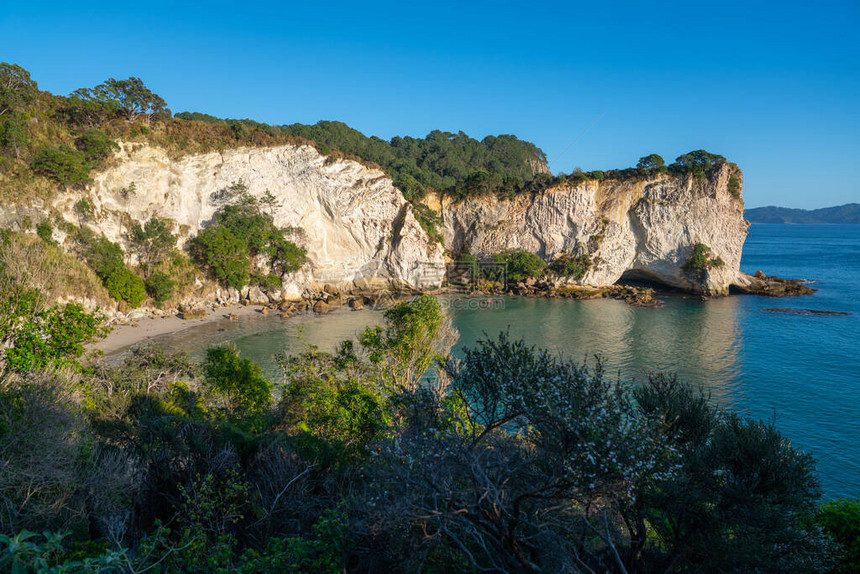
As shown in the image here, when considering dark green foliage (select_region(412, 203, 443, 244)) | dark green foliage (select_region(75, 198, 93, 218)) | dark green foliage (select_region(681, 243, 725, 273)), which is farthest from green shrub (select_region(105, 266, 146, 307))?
dark green foliage (select_region(681, 243, 725, 273))

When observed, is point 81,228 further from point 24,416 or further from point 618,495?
point 618,495

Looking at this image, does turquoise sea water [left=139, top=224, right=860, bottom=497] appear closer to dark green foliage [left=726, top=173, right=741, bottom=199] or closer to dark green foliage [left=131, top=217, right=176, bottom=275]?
dark green foliage [left=131, top=217, right=176, bottom=275]

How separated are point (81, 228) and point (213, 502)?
96.4 ft

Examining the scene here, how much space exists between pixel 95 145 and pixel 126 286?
9.33m

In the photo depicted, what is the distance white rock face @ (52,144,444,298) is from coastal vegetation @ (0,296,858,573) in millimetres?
25935

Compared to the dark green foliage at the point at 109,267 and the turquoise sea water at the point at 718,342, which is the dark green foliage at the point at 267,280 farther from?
the dark green foliage at the point at 109,267

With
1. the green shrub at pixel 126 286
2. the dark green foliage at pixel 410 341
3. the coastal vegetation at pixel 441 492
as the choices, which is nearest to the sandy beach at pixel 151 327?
the green shrub at pixel 126 286

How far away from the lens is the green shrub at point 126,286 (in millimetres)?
26766

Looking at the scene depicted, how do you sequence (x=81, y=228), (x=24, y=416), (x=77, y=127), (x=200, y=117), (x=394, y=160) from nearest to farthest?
(x=24, y=416)
(x=81, y=228)
(x=77, y=127)
(x=200, y=117)
(x=394, y=160)

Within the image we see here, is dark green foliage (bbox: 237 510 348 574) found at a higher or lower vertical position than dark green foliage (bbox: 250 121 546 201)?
lower

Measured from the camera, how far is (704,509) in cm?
585

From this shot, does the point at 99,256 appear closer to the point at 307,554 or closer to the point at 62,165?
the point at 62,165

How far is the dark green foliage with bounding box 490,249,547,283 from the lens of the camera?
43875mm

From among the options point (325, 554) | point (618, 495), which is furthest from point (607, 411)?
point (325, 554)
